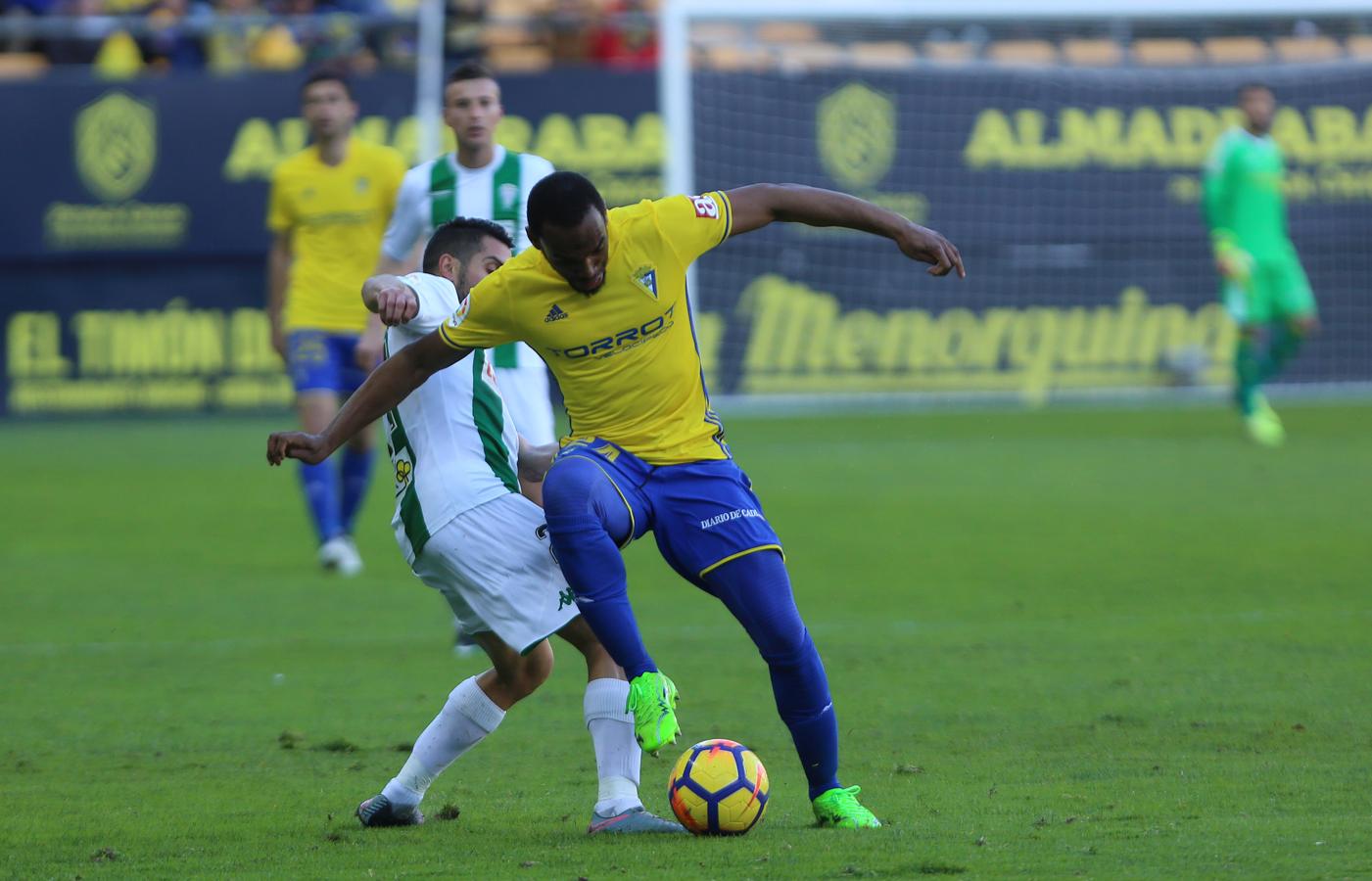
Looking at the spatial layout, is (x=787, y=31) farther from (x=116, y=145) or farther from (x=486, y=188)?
(x=486, y=188)

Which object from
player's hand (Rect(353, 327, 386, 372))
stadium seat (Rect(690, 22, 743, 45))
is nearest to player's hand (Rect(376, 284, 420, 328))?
player's hand (Rect(353, 327, 386, 372))

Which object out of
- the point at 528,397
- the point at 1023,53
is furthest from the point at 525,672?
the point at 1023,53

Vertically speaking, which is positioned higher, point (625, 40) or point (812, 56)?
point (625, 40)

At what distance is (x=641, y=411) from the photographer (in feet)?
16.2

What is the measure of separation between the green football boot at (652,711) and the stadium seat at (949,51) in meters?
16.9

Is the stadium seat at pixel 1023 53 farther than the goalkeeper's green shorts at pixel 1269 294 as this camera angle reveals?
Yes

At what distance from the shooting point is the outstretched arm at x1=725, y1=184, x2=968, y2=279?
192 inches

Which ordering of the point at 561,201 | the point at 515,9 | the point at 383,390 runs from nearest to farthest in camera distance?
the point at 561,201, the point at 383,390, the point at 515,9

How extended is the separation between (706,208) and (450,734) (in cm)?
150

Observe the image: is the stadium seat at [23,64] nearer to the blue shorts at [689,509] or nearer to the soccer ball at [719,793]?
the blue shorts at [689,509]

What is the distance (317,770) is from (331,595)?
3.91 m

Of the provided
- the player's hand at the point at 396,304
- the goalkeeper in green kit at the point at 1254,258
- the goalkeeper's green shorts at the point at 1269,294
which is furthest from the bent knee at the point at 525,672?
the goalkeeper's green shorts at the point at 1269,294

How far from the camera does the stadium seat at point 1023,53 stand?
20.7m

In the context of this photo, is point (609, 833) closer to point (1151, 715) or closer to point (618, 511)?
point (618, 511)
